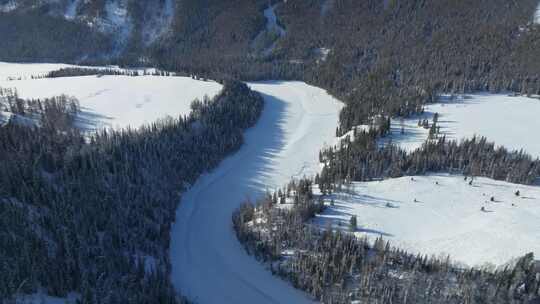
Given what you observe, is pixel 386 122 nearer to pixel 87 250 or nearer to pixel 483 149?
pixel 483 149

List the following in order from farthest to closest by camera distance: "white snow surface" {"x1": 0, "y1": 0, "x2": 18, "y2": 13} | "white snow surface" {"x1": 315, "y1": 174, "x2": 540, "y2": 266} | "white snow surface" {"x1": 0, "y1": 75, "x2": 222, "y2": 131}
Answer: "white snow surface" {"x1": 0, "y1": 0, "x2": 18, "y2": 13} < "white snow surface" {"x1": 0, "y1": 75, "x2": 222, "y2": 131} < "white snow surface" {"x1": 315, "y1": 174, "x2": 540, "y2": 266}

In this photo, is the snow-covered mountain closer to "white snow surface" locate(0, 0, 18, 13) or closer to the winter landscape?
"white snow surface" locate(0, 0, 18, 13)

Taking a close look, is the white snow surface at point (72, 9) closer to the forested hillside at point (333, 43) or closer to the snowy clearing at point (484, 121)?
the forested hillside at point (333, 43)

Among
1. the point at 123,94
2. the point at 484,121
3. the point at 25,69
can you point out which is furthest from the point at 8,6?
the point at 484,121

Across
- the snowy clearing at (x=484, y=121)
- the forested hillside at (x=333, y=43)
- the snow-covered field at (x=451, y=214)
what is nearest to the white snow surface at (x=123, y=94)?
the forested hillside at (x=333, y=43)

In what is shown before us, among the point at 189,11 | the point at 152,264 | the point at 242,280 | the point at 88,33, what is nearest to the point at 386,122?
the point at 242,280

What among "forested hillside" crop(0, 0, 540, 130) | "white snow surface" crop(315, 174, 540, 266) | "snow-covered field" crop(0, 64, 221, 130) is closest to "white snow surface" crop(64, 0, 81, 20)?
"forested hillside" crop(0, 0, 540, 130)
